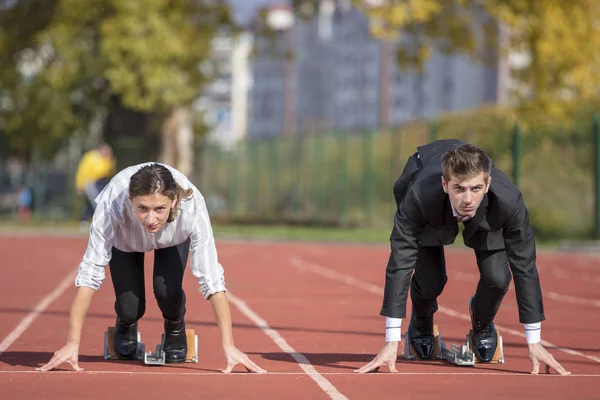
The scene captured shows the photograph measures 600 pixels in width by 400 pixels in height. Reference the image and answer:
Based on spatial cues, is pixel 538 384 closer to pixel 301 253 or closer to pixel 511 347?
pixel 511 347

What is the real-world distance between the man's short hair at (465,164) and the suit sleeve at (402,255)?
46 cm

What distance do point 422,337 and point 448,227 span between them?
3.84ft

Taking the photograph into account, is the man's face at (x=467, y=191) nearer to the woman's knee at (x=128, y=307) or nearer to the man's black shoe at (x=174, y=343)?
the man's black shoe at (x=174, y=343)

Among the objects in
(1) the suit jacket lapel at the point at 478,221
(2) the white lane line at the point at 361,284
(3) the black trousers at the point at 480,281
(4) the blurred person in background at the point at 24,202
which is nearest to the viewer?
(1) the suit jacket lapel at the point at 478,221

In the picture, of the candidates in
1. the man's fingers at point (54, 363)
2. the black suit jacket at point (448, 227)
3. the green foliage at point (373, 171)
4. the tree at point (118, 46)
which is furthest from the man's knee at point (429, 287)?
the tree at point (118, 46)

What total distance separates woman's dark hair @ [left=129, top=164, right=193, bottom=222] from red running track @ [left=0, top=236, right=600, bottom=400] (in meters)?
1.07

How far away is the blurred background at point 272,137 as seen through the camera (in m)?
30.2

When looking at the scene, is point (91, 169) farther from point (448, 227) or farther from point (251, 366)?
point (448, 227)

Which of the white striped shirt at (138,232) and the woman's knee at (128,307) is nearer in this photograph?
the white striped shirt at (138,232)

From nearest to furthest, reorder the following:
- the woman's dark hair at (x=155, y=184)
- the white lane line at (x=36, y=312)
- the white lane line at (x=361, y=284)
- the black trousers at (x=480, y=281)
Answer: the woman's dark hair at (x=155, y=184), the black trousers at (x=480, y=281), the white lane line at (x=361, y=284), the white lane line at (x=36, y=312)

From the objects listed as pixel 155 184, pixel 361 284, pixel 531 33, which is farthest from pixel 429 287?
pixel 531 33

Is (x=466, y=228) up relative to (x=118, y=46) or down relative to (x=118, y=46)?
down

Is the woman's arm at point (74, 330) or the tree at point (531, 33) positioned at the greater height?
the tree at point (531, 33)

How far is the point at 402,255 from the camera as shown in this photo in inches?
314
